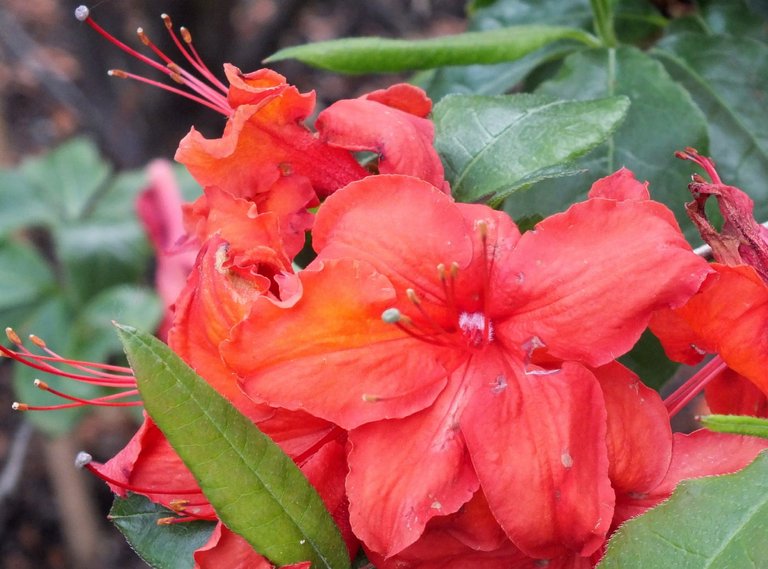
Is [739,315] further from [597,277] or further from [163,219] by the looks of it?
[163,219]

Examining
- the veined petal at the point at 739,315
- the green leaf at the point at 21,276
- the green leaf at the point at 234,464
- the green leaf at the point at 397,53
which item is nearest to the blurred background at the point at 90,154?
the green leaf at the point at 21,276

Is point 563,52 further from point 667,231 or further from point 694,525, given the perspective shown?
point 694,525

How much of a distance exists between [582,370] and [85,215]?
1.79 m

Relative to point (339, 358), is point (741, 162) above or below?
below

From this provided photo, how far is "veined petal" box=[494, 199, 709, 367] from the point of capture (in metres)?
0.59

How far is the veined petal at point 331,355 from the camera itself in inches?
23.8

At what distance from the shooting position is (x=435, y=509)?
0.58m

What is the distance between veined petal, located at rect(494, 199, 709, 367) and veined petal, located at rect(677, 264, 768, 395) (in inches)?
1.3

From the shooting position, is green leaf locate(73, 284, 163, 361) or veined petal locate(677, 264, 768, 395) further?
green leaf locate(73, 284, 163, 361)

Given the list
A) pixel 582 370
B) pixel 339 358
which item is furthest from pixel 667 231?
pixel 339 358

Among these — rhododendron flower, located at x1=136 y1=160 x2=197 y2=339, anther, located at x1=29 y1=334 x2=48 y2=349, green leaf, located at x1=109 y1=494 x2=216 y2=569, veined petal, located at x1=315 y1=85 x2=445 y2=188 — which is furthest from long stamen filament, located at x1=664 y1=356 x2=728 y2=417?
rhododendron flower, located at x1=136 y1=160 x2=197 y2=339

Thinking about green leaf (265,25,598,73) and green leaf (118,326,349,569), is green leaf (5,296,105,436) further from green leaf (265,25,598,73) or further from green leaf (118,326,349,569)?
green leaf (118,326,349,569)

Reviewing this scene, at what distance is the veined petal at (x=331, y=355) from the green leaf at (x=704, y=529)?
15 centimetres

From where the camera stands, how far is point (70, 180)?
2.18 metres
